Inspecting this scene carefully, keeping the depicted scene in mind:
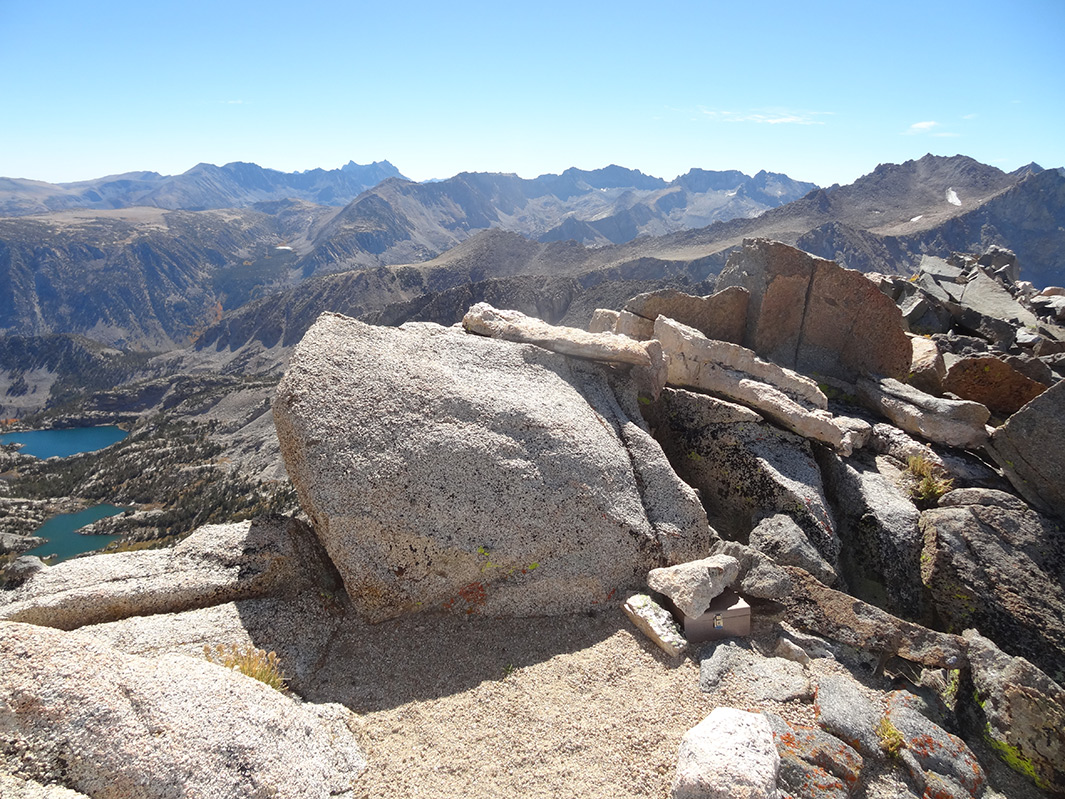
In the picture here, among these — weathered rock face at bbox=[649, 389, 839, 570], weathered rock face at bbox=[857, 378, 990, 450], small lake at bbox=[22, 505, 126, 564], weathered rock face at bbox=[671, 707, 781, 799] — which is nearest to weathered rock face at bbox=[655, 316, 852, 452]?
weathered rock face at bbox=[649, 389, 839, 570]

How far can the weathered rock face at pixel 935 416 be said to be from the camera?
11.3m

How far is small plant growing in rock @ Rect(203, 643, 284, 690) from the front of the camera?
20.1 ft

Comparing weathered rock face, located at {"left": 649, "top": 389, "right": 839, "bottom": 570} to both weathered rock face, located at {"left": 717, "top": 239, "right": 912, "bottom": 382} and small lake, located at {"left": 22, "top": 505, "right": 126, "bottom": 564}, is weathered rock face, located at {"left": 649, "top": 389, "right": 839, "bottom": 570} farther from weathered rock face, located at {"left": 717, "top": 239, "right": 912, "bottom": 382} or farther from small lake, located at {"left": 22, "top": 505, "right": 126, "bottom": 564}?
small lake, located at {"left": 22, "top": 505, "right": 126, "bottom": 564}

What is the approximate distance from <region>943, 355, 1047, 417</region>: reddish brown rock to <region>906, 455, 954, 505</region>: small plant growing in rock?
353 cm

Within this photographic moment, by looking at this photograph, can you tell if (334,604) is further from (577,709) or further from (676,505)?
(676,505)

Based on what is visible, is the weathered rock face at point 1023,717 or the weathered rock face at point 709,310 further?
the weathered rock face at point 709,310

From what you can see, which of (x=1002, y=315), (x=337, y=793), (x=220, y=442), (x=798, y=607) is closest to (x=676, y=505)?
(x=798, y=607)

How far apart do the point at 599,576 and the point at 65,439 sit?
229639mm

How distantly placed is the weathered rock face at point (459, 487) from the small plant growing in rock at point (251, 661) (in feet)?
3.95

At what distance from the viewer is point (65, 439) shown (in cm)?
18012

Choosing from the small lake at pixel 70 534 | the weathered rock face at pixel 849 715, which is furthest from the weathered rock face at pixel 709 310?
the small lake at pixel 70 534

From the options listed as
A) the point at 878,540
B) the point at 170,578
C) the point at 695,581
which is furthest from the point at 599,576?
the point at 170,578

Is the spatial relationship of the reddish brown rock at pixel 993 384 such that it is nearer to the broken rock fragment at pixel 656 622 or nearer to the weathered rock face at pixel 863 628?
the weathered rock face at pixel 863 628

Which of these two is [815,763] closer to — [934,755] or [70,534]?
[934,755]
